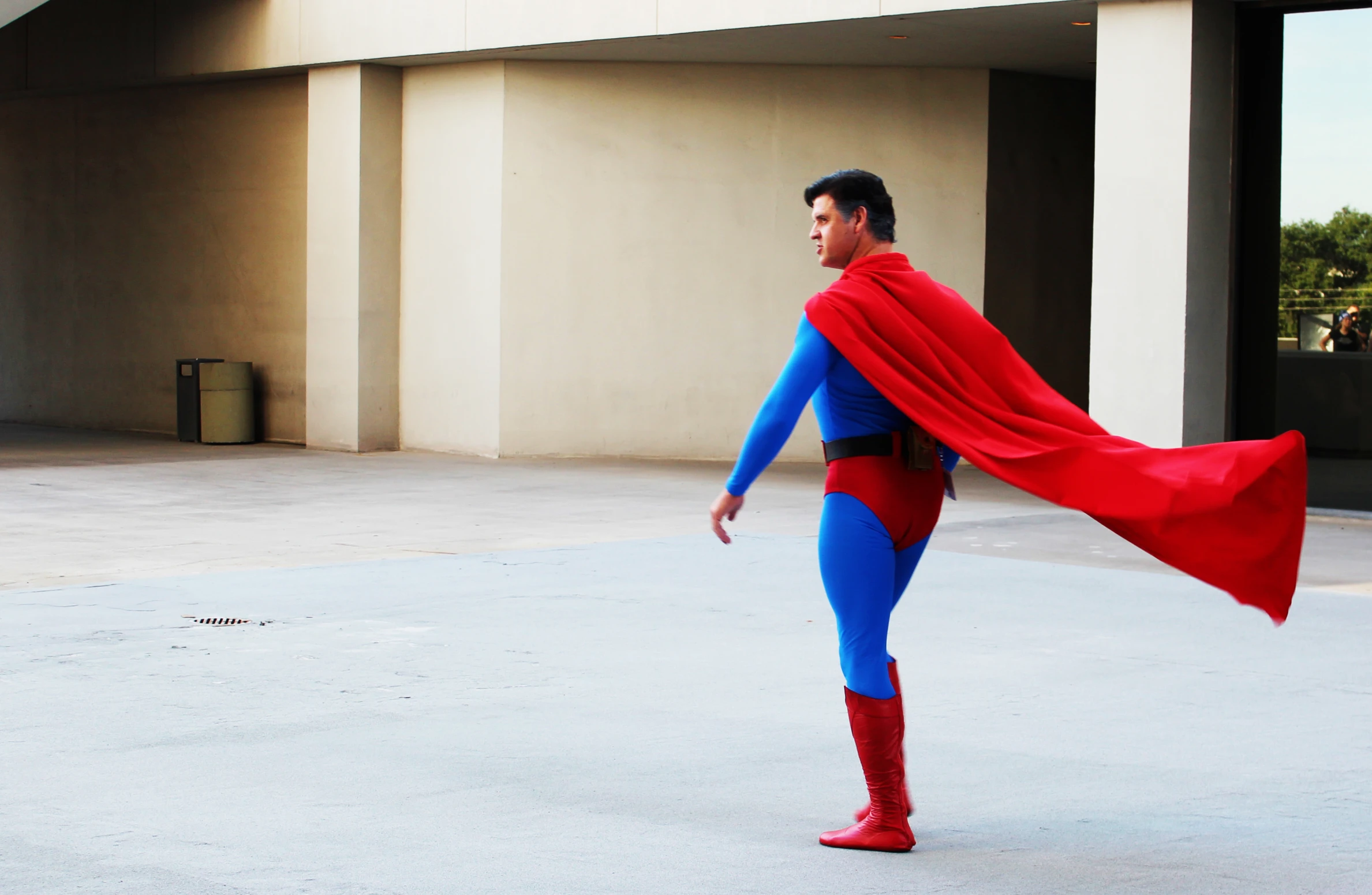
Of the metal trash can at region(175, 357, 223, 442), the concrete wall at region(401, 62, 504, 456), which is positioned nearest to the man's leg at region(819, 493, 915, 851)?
the concrete wall at region(401, 62, 504, 456)

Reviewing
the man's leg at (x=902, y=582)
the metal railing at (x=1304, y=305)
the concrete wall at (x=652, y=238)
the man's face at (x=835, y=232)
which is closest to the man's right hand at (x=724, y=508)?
the man's leg at (x=902, y=582)

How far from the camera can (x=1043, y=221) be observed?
19.0 metres

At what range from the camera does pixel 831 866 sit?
4.47m

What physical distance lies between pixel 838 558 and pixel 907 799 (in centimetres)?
71

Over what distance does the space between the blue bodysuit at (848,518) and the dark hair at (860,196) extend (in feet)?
1.23

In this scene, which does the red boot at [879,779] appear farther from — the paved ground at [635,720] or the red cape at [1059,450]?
the red cape at [1059,450]

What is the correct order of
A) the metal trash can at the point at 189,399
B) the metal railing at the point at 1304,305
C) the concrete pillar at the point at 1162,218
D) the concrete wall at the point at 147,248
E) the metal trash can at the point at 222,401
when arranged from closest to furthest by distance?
the concrete pillar at the point at 1162,218
the metal railing at the point at 1304,305
the metal trash can at the point at 222,401
the metal trash can at the point at 189,399
the concrete wall at the point at 147,248

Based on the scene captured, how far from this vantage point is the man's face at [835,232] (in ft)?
→ 16.1

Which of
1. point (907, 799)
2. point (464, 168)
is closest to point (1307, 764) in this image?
point (907, 799)

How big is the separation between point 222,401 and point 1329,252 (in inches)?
503

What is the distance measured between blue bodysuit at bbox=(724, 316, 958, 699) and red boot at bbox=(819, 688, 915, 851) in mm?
45

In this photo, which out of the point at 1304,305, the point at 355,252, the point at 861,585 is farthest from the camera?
the point at 355,252

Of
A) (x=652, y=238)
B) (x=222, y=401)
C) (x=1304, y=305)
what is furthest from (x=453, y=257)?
(x=1304, y=305)

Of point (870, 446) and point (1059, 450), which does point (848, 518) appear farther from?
point (1059, 450)
